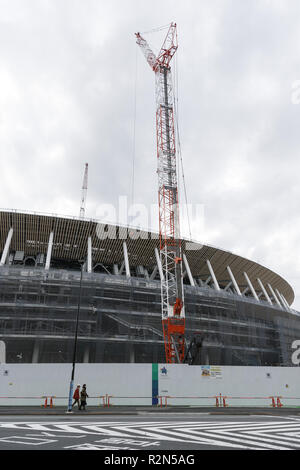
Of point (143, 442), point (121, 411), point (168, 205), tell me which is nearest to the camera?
point (143, 442)

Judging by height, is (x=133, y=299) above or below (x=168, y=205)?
below

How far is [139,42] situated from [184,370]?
150 ft

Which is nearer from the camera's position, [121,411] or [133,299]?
[121,411]

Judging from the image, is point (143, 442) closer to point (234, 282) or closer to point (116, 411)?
point (116, 411)

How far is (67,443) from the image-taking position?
317 inches

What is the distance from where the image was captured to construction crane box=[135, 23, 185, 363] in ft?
115

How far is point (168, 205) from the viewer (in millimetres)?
41562

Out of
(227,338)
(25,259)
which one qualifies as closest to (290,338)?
(227,338)

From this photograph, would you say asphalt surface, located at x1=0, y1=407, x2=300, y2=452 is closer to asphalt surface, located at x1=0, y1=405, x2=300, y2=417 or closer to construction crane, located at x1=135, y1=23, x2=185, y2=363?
asphalt surface, located at x1=0, y1=405, x2=300, y2=417

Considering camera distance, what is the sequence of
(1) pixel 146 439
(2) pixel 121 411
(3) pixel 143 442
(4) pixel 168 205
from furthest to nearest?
1. (4) pixel 168 205
2. (2) pixel 121 411
3. (1) pixel 146 439
4. (3) pixel 143 442

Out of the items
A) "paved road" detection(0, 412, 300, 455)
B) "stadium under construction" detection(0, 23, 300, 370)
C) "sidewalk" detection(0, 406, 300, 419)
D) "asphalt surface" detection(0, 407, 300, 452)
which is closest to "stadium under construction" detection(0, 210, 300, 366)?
"stadium under construction" detection(0, 23, 300, 370)

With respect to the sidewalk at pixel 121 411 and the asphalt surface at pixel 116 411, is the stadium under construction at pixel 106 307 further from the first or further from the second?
the sidewalk at pixel 121 411

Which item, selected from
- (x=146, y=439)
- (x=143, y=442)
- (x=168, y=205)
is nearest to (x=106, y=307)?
(x=168, y=205)

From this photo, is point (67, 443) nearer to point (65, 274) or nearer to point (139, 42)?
point (65, 274)
